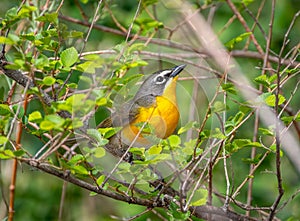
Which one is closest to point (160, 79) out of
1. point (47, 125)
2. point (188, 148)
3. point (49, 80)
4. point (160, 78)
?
point (160, 78)

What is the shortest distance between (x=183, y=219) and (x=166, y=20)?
199 centimetres

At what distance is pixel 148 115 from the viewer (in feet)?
6.56

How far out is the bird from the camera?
1.84 meters

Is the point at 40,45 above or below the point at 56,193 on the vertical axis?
above

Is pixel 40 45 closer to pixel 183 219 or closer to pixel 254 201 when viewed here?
pixel 183 219

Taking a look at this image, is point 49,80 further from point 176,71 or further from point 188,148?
point 176,71

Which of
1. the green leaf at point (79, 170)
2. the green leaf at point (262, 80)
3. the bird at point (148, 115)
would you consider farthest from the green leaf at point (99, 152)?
the green leaf at point (262, 80)

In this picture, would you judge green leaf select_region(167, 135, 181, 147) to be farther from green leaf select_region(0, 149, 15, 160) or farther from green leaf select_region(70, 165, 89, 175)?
green leaf select_region(0, 149, 15, 160)

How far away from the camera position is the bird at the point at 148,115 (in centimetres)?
184

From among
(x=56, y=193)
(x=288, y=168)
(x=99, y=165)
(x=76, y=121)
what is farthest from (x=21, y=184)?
(x=76, y=121)

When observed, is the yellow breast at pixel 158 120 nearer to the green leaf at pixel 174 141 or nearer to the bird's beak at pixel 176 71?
the bird's beak at pixel 176 71

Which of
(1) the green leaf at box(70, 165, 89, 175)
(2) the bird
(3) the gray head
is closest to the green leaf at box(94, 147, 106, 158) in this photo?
(1) the green leaf at box(70, 165, 89, 175)

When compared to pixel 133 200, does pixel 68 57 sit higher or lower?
higher

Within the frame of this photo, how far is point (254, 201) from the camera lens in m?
3.45
